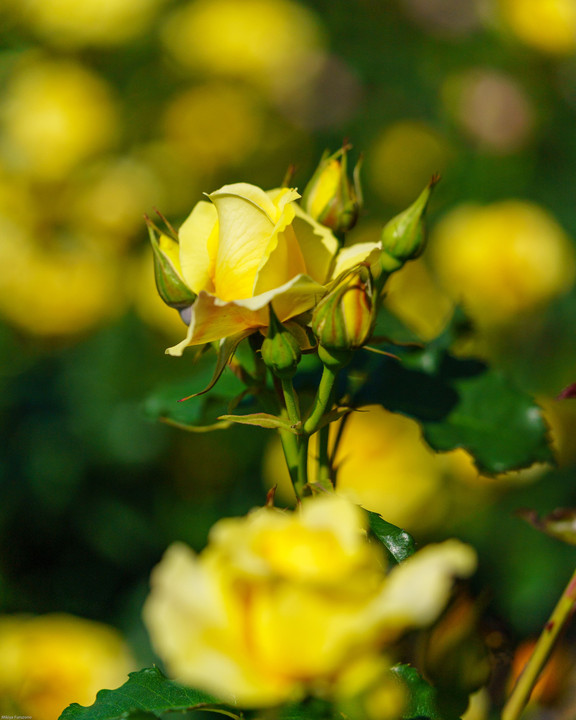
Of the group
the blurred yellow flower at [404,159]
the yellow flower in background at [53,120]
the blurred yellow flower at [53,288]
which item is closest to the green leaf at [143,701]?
the blurred yellow flower at [53,288]

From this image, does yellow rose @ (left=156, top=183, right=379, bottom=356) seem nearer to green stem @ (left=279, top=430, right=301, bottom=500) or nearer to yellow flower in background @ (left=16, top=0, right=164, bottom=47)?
green stem @ (left=279, top=430, right=301, bottom=500)

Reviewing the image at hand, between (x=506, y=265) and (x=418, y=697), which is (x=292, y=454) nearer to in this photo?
(x=418, y=697)

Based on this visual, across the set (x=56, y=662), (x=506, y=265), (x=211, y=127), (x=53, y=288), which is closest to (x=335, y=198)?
(x=56, y=662)

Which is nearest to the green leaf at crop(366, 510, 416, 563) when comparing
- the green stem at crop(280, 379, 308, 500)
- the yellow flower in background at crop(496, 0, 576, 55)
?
the green stem at crop(280, 379, 308, 500)

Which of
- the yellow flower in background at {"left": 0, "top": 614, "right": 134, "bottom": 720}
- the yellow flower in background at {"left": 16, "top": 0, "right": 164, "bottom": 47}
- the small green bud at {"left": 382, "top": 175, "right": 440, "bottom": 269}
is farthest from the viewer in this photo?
the yellow flower in background at {"left": 16, "top": 0, "right": 164, "bottom": 47}

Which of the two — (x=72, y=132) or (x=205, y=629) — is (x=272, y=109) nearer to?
(x=72, y=132)

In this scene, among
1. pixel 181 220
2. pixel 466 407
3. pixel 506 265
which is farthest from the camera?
pixel 181 220
